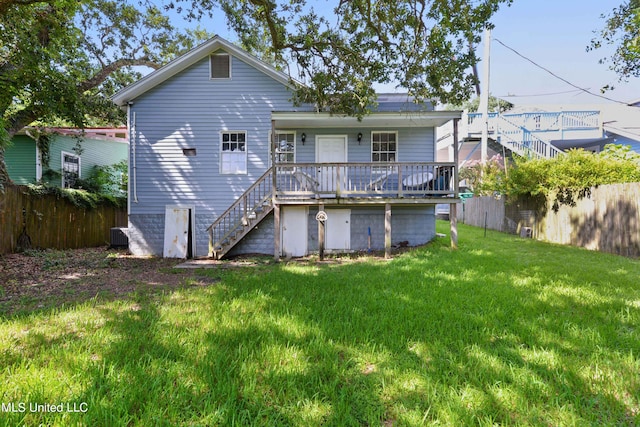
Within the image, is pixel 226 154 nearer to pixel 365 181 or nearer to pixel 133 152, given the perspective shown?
pixel 133 152

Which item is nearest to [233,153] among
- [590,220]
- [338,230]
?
[338,230]

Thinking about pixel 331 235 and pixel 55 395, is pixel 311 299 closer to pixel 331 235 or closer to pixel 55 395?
pixel 55 395

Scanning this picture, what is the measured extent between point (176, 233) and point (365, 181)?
6.54m

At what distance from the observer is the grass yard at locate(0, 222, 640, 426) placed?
2189mm

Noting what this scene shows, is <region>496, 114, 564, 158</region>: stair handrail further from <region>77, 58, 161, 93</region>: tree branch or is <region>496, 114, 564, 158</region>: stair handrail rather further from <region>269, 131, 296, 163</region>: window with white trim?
<region>77, 58, 161, 93</region>: tree branch

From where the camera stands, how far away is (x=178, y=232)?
10.4 meters

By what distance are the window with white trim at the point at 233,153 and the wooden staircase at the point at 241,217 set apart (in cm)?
104

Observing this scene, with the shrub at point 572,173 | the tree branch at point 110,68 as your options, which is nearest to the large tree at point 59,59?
the tree branch at point 110,68

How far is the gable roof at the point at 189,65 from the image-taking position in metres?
10.1

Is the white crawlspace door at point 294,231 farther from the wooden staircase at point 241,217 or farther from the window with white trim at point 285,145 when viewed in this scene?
the window with white trim at point 285,145

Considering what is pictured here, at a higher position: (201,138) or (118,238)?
(201,138)

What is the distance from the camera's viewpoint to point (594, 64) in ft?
35.1

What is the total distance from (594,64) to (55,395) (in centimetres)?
1565

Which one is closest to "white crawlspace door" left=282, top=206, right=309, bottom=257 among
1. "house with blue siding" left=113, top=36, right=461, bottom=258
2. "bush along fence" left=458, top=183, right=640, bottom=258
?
"house with blue siding" left=113, top=36, right=461, bottom=258
